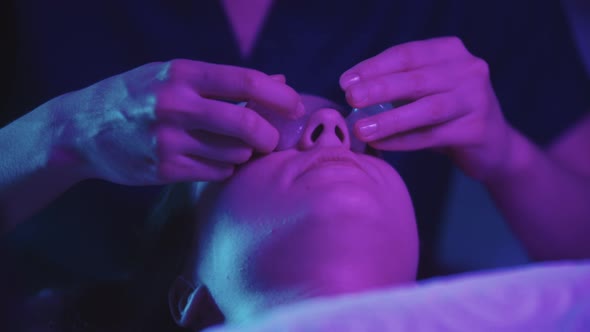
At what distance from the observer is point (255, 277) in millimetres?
592

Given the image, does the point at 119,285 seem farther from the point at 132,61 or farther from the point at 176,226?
the point at 132,61

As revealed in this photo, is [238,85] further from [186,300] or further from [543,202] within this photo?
[543,202]

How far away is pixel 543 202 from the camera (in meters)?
0.99

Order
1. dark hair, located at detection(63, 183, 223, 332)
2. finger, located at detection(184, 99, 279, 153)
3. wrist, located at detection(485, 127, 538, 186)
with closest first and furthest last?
finger, located at detection(184, 99, 279, 153), dark hair, located at detection(63, 183, 223, 332), wrist, located at detection(485, 127, 538, 186)

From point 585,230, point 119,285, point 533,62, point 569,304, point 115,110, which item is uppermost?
point 115,110

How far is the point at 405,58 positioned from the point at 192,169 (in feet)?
1.13

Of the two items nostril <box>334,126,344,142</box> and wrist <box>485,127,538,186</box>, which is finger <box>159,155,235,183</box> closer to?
nostril <box>334,126,344,142</box>

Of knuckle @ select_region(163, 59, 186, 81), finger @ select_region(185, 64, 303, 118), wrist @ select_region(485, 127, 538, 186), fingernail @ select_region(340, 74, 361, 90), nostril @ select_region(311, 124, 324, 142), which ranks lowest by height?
wrist @ select_region(485, 127, 538, 186)

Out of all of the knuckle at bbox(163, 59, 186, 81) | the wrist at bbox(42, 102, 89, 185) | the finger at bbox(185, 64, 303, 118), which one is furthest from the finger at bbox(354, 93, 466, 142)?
the wrist at bbox(42, 102, 89, 185)

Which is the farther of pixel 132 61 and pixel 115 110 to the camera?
pixel 132 61

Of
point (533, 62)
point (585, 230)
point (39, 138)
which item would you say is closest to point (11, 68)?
point (39, 138)

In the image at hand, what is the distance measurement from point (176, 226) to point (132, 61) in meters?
0.35

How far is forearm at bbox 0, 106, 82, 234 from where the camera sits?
649 mm

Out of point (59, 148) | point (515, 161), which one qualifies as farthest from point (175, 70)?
point (515, 161)
